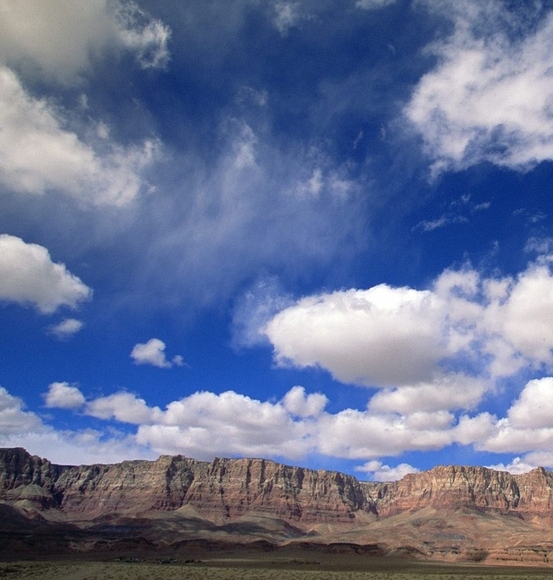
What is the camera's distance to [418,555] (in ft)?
561

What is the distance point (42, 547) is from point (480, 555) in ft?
424

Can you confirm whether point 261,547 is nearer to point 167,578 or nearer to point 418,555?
point 418,555

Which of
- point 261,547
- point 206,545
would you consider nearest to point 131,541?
point 206,545

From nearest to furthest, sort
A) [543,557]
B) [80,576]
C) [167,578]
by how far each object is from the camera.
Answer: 1. [167,578]
2. [80,576]
3. [543,557]

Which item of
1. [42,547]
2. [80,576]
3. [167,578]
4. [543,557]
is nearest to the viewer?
[167,578]

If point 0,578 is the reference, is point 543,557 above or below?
above

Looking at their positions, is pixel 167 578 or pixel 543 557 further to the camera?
pixel 543 557

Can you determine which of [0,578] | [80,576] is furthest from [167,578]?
[0,578]

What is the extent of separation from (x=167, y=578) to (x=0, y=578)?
23479 millimetres

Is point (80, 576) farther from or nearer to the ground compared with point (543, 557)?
nearer to the ground

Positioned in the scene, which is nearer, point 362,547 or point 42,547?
point 42,547

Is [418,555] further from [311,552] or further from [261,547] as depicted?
[261,547]

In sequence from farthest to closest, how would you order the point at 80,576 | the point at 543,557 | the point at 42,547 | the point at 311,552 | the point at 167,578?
the point at 311,552, the point at 42,547, the point at 543,557, the point at 80,576, the point at 167,578

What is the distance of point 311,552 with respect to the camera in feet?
564
